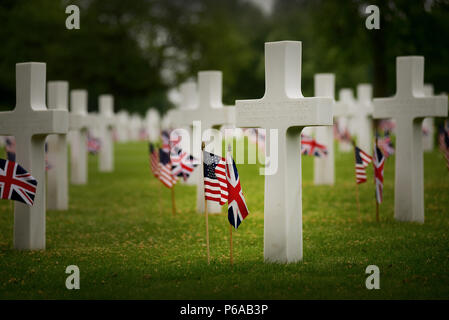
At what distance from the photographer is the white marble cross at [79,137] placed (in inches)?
766

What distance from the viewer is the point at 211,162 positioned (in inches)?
372

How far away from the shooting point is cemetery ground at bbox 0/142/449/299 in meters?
8.33

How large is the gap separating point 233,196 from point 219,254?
1.54 m

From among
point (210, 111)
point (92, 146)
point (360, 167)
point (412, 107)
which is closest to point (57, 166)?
point (210, 111)

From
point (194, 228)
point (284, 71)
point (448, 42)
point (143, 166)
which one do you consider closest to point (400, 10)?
point (448, 42)

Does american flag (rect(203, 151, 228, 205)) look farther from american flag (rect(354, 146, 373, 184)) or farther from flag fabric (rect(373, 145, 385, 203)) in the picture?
american flag (rect(354, 146, 373, 184))

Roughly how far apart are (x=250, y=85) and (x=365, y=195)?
5613 centimetres

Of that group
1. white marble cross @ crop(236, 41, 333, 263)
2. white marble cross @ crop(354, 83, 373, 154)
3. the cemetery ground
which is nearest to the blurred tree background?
white marble cross @ crop(354, 83, 373, 154)

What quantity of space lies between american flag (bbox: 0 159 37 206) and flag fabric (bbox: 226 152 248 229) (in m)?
2.74

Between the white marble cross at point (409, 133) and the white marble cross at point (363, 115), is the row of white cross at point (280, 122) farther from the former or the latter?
the white marble cross at point (363, 115)

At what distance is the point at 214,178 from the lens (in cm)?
946

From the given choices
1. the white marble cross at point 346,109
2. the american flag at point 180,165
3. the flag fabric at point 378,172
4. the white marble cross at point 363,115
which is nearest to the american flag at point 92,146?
the white marble cross at point 346,109

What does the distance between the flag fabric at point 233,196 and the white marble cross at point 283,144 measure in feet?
1.62

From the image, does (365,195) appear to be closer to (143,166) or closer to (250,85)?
(143,166)
